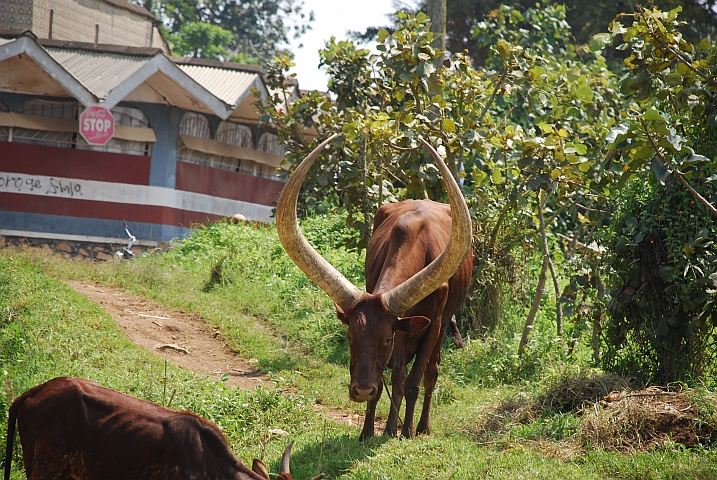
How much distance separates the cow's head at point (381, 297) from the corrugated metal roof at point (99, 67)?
330 inches

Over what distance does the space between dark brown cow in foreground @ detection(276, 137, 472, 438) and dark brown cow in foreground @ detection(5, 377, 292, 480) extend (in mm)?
1080

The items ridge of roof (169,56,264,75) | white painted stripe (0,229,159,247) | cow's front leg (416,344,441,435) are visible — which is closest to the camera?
cow's front leg (416,344,441,435)

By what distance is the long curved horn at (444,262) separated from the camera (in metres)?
5.22

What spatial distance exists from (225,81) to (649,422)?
11371mm

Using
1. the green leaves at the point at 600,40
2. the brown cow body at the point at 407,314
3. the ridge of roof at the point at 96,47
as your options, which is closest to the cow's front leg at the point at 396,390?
the brown cow body at the point at 407,314

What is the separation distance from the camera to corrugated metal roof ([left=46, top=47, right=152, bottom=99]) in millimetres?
12797

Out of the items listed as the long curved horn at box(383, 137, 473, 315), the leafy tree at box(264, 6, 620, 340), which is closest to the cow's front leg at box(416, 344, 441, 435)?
the long curved horn at box(383, 137, 473, 315)

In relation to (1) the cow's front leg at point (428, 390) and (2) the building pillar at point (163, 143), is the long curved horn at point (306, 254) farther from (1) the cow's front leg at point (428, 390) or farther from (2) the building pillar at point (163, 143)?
(2) the building pillar at point (163, 143)

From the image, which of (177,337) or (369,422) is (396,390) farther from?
(177,337)

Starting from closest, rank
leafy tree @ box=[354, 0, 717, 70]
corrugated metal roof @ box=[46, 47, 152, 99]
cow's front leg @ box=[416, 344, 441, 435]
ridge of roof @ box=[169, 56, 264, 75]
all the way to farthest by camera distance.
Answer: cow's front leg @ box=[416, 344, 441, 435] < corrugated metal roof @ box=[46, 47, 152, 99] < ridge of roof @ box=[169, 56, 264, 75] < leafy tree @ box=[354, 0, 717, 70]

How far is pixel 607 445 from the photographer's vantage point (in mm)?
5121

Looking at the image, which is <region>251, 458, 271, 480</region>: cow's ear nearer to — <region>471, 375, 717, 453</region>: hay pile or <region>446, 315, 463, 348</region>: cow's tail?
<region>471, 375, 717, 453</region>: hay pile

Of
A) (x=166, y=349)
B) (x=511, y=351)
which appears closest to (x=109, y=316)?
(x=166, y=349)

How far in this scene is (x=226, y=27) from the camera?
35.6 meters
